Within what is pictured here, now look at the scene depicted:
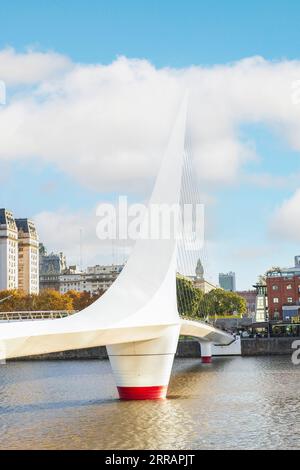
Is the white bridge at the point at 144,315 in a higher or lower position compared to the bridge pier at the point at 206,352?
higher

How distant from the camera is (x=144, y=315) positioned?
22.9 m

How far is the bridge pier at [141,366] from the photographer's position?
23.8 meters

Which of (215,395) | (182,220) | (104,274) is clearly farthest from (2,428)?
(104,274)

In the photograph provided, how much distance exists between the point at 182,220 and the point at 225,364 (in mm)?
18445

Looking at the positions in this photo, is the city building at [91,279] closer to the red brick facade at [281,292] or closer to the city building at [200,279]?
the city building at [200,279]

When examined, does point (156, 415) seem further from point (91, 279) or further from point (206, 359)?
point (91, 279)

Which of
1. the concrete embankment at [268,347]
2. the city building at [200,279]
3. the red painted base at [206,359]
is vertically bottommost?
the red painted base at [206,359]

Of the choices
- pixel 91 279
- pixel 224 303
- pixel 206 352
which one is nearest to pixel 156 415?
pixel 206 352

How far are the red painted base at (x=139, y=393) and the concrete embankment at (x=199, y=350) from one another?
29.6 meters

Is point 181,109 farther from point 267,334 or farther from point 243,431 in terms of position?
point 267,334

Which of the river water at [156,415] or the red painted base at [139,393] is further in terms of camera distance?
the red painted base at [139,393]

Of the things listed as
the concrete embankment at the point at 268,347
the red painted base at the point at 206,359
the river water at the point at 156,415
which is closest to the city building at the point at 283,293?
the concrete embankment at the point at 268,347

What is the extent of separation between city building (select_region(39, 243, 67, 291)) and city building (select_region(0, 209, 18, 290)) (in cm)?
2691

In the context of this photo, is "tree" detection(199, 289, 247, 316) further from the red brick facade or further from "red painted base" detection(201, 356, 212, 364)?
"red painted base" detection(201, 356, 212, 364)
